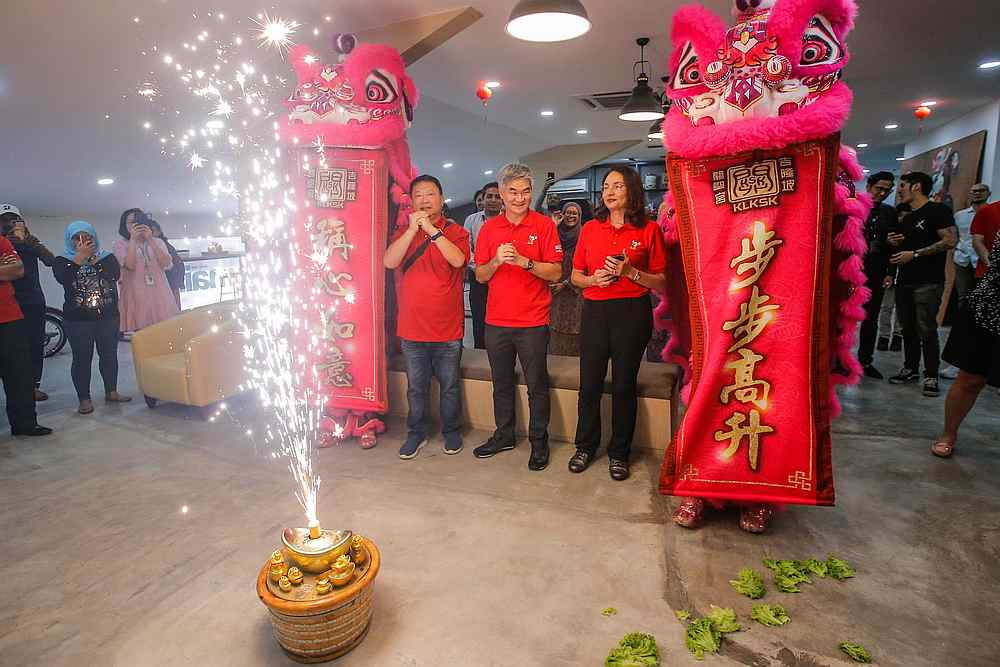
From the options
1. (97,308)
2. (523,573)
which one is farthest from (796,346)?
(97,308)

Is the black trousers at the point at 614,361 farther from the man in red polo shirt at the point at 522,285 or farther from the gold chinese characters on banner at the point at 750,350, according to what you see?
the gold chinese characters on banner at the point at 750,350

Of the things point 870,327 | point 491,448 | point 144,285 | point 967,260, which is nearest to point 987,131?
point 967,260

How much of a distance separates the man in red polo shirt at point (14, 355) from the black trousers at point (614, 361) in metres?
3.23

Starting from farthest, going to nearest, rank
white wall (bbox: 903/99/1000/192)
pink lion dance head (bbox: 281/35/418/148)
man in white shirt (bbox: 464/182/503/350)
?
white wall (bbox: 903/99/1000/192), man in white shirt (bbox: 464/182/503/350), pink lion dance head (bbox: 281/35/418/148)

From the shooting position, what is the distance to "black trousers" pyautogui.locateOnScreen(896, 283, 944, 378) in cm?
385


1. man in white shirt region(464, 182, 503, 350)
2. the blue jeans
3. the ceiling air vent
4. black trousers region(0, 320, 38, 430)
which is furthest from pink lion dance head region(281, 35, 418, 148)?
the ceiling air vent

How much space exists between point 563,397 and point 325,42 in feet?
9.90

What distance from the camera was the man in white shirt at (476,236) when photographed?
420cm

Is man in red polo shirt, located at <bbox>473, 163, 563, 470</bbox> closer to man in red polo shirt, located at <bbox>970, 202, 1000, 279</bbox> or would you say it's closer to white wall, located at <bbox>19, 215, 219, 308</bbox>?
man in red polo shirt, located at <bbox>970, 202, 1000, 279</bbox>

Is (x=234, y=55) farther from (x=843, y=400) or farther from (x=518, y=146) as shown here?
(x=518, y=146)

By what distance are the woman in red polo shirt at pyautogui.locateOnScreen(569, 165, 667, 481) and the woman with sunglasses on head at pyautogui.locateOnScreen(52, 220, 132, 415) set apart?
3.29 m

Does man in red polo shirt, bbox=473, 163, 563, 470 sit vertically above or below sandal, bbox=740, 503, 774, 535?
above

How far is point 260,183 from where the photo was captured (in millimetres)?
3699

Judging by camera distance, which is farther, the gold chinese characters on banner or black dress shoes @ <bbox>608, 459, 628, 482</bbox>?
black dress shoes @ <bbox>608, 459, 628, 482</bbox>
